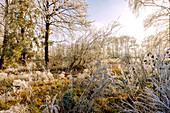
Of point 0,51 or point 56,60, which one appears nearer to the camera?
point 0,51

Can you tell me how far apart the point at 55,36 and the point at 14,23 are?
350 centimetres

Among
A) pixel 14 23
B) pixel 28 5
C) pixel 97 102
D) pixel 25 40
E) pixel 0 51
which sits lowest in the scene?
pixel 97 102

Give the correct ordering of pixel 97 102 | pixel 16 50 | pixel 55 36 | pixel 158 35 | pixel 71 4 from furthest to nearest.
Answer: pixel 158 35, pixel 55 36, pixel 71 4, pixel 16 50, pixel 97 102

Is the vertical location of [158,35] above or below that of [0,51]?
above

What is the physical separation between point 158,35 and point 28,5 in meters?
9.27

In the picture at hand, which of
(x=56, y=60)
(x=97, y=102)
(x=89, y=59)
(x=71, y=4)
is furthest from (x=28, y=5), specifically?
(x=97, y=102)

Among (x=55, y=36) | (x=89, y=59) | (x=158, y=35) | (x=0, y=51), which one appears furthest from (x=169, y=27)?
(x=0, y=51)

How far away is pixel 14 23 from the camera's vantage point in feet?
14.4

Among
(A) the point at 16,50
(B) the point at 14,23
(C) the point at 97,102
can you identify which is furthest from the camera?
(A) the point at 16,50

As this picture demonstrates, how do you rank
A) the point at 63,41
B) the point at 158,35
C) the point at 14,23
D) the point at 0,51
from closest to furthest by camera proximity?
the point at 14,23 < the point at 0,51 < the point at 63,41 < the point at 158,35

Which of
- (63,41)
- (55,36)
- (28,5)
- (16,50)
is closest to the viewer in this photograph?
(28,5)

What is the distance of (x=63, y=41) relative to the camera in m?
6.78

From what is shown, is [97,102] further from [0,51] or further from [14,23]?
[0,51]

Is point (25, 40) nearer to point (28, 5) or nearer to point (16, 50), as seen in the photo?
point (16, 50)
